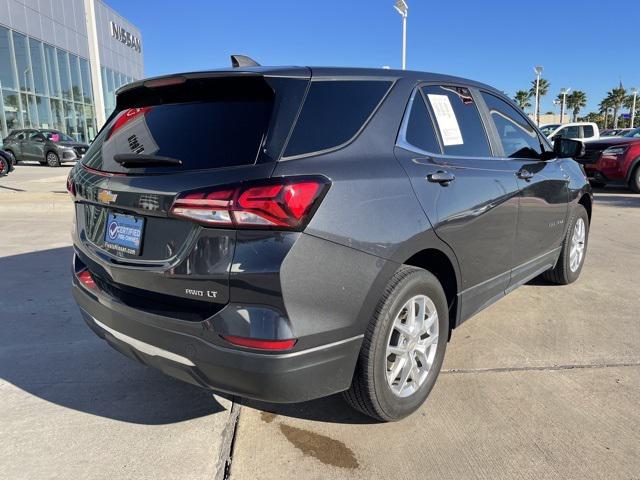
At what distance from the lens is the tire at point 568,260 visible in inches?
183

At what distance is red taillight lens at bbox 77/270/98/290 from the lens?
8.57 feet

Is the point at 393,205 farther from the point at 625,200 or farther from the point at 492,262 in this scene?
the point at 625,200

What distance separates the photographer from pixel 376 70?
8.91ft

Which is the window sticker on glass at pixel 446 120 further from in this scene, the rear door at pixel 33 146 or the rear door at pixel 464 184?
the rear door at pixel 33 146

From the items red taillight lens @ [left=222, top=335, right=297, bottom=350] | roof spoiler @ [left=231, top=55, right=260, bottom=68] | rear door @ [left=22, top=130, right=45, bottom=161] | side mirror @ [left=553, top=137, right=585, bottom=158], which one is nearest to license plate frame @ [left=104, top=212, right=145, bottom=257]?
red taillight lens @ [left=222, top=335, right=297, bottom=350]

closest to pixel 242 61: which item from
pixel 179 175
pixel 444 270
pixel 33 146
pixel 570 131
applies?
pixel 179 175

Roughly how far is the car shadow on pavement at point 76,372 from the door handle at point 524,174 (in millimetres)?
2533

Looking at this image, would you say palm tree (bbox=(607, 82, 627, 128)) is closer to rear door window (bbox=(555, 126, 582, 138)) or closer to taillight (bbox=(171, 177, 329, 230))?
rear door window (bbox=(555, 126, 582, 138))

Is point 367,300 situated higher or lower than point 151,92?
lower

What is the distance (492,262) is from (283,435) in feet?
5.63

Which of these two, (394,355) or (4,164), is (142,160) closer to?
(394,355)

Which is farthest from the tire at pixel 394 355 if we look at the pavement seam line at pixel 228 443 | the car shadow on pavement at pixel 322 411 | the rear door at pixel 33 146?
the rear door at pixel 33 146

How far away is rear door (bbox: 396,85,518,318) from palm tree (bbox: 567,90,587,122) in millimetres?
94815

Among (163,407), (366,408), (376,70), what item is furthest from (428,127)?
(163,407)
